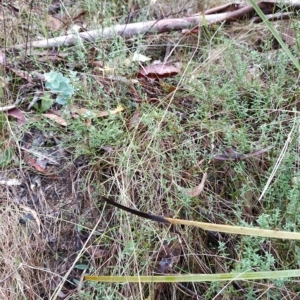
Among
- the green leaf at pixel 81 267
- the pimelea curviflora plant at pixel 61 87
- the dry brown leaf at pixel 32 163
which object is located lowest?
the green leaf at pixel 81 267

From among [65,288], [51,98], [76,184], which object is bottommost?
[65,288]

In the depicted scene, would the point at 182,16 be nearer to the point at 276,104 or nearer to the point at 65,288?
the point at 276,104

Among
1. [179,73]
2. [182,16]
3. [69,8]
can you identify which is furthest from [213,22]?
[69,8]

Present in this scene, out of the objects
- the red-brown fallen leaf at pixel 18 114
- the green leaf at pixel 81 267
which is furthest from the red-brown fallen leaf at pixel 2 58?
the green leaf at pixel 81 267

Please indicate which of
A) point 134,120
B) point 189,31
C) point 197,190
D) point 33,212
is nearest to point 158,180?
point 197,190

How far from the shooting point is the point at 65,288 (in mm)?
1205

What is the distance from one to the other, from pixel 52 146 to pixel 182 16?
89 centimetres

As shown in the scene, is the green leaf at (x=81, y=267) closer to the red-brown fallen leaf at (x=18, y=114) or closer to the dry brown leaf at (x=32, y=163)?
the dry brown leaf at (x=32, y=163)

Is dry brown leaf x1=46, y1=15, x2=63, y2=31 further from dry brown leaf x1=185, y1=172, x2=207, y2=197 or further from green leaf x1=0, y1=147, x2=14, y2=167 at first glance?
dry brown leaf x1=185, y1=172, x2=207, y2=197

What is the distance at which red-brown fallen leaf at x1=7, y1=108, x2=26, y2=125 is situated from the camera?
4.91ft

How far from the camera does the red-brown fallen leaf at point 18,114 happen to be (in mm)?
1498

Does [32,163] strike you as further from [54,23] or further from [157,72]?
[54,23]

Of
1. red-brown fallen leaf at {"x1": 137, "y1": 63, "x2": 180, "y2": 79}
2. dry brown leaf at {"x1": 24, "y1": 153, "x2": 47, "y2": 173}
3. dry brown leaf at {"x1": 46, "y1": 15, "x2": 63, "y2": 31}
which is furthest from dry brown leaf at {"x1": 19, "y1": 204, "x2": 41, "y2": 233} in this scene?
dry brown leaf at {"x1": 46, "y1": 15, "x2": 63, "y2": 31}

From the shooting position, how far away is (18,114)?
151 centimetres
